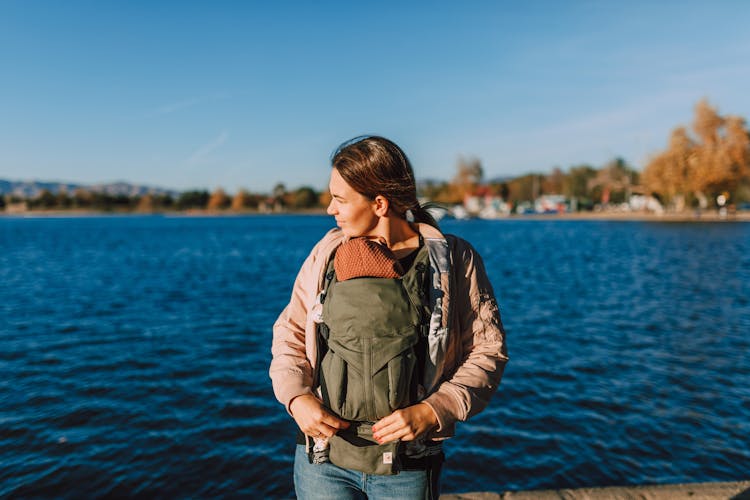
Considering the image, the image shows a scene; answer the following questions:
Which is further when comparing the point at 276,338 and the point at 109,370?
the point at 109,370

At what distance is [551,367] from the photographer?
11.8 metres

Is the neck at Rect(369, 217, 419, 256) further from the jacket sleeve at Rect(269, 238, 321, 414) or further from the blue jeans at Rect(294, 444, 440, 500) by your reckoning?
the blue jeans at Rect(294, 444, 440, 500)

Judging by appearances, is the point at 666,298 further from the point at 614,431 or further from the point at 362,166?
the point at 362,166

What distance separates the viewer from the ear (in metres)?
2.18

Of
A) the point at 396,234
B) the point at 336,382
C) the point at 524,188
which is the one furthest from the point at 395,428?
the point at 524,188

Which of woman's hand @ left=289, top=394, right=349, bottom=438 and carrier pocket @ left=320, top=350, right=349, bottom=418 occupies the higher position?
carrier pocket @ left=320, top=350, right=349, bottom=418

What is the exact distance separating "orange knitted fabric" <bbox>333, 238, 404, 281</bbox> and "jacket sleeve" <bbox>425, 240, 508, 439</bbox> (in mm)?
320

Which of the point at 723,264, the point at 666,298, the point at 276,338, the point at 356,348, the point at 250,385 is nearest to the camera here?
the point at 356,348

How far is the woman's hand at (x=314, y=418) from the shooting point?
208 cm

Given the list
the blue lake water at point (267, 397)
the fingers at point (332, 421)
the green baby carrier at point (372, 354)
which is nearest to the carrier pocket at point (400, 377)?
the green baby carrier at point (372, 354)

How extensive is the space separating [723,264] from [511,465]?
3263 cm

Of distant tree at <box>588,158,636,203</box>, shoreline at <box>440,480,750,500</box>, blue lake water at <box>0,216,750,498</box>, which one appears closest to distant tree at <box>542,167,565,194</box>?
distant tree at <box>588,158,636,203</box>

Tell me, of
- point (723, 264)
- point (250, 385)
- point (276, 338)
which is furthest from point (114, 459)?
point (723, 264)


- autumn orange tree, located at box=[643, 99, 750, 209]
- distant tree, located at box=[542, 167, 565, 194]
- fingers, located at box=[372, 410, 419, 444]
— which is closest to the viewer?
fingers, located at box=[372, 410, 419, 444]
